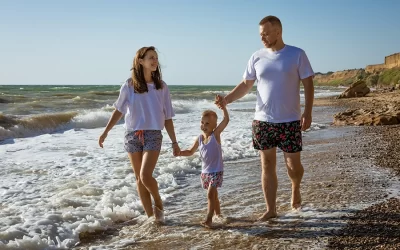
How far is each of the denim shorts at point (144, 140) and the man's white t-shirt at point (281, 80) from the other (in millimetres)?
1072

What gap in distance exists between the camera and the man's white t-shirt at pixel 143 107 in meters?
4.66

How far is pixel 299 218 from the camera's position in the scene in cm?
436

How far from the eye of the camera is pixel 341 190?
5.28 meters

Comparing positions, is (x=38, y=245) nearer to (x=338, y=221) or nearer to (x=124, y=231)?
(x=124, y=231)

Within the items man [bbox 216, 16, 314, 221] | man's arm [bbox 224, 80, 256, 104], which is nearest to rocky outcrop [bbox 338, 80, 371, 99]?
man's arm [bbox 224, 80, 256, 104]

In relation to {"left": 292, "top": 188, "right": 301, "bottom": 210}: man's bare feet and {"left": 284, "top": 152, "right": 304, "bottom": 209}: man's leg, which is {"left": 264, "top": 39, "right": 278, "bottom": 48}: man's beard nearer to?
{"left": 284, "top": 152, "right": 304, "bottom": 209}: man's leg

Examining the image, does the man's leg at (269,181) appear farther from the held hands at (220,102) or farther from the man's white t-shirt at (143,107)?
the man's white t-shirt at (143,107)

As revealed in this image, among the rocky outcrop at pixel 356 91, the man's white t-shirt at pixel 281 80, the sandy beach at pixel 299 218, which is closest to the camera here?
the sandy beach at pixel 299 218

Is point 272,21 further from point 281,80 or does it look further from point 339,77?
point 339,77

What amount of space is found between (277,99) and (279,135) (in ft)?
1.12

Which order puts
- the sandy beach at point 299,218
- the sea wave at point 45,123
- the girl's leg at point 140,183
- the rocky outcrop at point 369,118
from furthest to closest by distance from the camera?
1. the sea wave at point 45,123
2. the rocky outcrop at point 369,118
3. the girl's leg at point 140,183
4. the sandy beach at point 299,218

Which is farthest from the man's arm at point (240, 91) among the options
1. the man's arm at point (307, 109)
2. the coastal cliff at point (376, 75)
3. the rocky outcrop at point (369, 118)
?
the coastal cliff at point (376, 75)

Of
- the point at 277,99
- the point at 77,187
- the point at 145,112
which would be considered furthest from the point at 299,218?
the point at 77,187

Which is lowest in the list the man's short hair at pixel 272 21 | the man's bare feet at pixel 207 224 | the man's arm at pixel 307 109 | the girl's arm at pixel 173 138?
the man's bare feet at pixel 207 224
